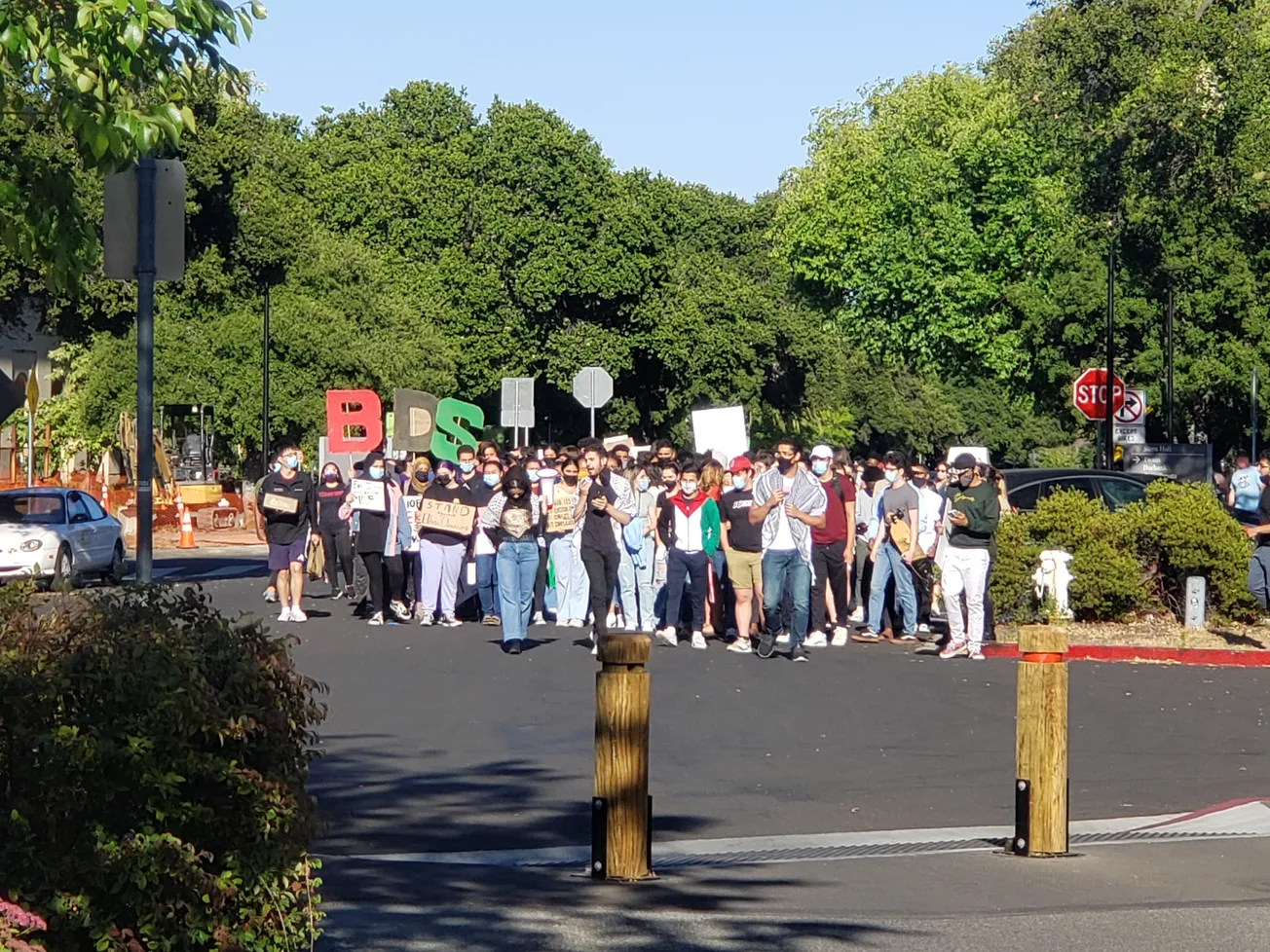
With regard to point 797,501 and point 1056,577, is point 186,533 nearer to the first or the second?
point 797,501

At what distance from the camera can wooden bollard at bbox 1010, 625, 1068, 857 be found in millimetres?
8742

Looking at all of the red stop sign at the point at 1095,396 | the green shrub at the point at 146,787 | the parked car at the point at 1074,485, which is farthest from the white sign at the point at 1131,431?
the green shrub at the point at 146,787

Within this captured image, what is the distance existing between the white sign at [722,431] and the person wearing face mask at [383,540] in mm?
7321

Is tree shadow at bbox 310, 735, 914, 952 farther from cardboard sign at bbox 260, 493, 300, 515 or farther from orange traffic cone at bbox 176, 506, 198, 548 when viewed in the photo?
orange traffic cone at bbox 176, 506, 198, 548

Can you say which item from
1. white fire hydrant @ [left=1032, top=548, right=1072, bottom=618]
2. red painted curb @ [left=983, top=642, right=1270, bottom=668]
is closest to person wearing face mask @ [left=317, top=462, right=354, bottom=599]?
white fire hydrant @ [left=1032, top=548, right=1072, bottom=618]

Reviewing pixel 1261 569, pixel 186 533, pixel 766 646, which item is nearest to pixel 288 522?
pixel 766 646

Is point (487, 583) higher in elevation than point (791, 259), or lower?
lower

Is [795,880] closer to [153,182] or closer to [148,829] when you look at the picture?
[148,829]

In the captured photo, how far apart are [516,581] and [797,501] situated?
2.72 metres

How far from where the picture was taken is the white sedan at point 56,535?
27.4 m

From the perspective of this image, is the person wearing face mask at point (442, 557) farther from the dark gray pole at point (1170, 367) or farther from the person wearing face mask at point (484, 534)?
the dark gray pole at point (1170, 367)

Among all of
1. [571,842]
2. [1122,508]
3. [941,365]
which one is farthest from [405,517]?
[941,365]

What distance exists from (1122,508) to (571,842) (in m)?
12.8

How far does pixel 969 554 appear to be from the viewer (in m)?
18.4
